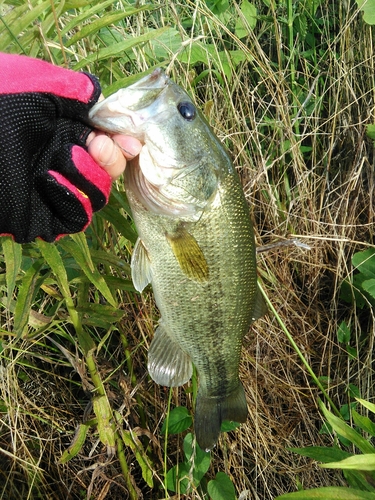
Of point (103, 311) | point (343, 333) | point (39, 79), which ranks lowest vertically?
point (343, 333)

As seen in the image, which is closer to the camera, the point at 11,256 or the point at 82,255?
the point at 11,256

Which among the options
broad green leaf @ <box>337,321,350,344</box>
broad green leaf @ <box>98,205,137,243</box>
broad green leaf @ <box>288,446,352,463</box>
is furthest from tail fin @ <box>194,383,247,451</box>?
broad green leaf @ <box>337,321,350,344</box>

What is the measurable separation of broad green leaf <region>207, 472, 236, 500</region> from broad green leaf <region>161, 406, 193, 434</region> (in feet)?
0.72

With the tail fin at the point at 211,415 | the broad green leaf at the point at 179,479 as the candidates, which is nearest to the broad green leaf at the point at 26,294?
the tail fin at the point at 211,415

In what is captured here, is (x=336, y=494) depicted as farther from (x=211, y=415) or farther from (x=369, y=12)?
(x=369, y=12)

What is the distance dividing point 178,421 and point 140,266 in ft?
2.82

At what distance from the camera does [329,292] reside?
277 centimetres

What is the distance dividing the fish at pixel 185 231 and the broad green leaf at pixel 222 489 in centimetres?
47

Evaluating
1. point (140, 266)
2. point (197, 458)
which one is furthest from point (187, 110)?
point (197, 458)

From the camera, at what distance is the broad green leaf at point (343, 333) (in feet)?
8.54

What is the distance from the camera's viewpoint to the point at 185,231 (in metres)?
1.58

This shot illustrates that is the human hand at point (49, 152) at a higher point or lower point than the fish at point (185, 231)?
higher

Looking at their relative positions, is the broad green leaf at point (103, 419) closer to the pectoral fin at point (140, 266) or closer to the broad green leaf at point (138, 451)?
the broad green leaf at point (138, 451)

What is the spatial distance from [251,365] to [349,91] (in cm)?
139
